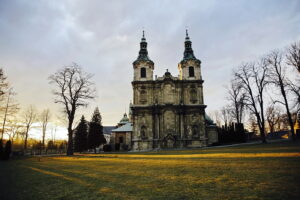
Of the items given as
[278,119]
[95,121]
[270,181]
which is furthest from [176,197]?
[278,119]

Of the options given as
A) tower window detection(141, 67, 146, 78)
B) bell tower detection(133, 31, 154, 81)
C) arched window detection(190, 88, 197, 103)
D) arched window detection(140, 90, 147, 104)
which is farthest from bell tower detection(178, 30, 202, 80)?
arched window detection(140, 90, 147, 104)

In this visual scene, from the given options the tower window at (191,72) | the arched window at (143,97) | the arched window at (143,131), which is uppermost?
the tower window at (191,72)

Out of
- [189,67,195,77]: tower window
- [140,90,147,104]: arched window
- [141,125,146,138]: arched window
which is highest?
[189,67,195,77]: tower window

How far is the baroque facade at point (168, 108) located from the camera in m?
36.8

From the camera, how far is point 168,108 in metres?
38.2

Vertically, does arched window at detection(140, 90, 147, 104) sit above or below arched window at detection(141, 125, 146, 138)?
above

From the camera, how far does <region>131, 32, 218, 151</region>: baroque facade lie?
121 feet

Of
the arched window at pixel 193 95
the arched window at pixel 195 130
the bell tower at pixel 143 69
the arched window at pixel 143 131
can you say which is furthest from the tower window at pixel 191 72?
the arched window at pixel 143 131

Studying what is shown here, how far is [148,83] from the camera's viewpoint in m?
40.2

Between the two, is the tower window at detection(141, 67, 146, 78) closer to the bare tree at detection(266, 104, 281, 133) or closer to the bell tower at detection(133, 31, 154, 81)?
the bell tower at detection(133, 31, 154, 81)

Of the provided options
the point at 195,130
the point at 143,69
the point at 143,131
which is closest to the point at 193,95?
the point at 195,130

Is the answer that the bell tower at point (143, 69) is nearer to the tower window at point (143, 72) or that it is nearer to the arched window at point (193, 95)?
the tower window at point (143, 72)

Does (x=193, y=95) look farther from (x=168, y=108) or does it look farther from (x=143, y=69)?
(x=143, y=69)

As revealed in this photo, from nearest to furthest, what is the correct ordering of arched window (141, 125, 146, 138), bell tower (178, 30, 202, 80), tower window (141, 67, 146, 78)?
Result: arched window (141, 125, 146, 138), bell tower (178, 30, 202, 80), tower window (141, 67, 146, 78)
